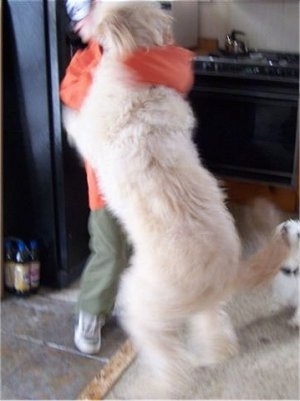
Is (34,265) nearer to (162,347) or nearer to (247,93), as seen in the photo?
(162,347)

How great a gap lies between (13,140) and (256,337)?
111 cm

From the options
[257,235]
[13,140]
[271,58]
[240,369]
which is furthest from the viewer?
[271,58]

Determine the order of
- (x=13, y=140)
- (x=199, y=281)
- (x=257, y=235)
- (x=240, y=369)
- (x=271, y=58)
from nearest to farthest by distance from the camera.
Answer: (x=199, y=281) → (x=240, y=369) → (x=13, y=140) → (x=257, y=235) → (x=271, y=58)

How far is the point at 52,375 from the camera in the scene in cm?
176

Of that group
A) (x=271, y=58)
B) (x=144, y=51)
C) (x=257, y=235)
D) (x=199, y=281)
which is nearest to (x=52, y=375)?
(x=199, y=281)

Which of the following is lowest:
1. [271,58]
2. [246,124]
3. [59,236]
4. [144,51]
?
[59,236]

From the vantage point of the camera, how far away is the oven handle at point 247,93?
8.29 feet

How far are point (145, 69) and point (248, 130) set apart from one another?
1434 mm

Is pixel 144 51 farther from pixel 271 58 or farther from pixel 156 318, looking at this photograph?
pixel 271 58

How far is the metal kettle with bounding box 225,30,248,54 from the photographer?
9.91ft

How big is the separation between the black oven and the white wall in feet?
1.01

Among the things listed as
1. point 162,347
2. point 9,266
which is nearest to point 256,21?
point 9,266

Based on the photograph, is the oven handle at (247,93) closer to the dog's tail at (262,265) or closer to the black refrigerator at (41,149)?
the black refrigerator at (41,149)

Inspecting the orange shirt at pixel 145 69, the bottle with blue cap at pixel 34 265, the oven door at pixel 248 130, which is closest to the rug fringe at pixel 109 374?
the bottle with blue cap at pixel 34 265
